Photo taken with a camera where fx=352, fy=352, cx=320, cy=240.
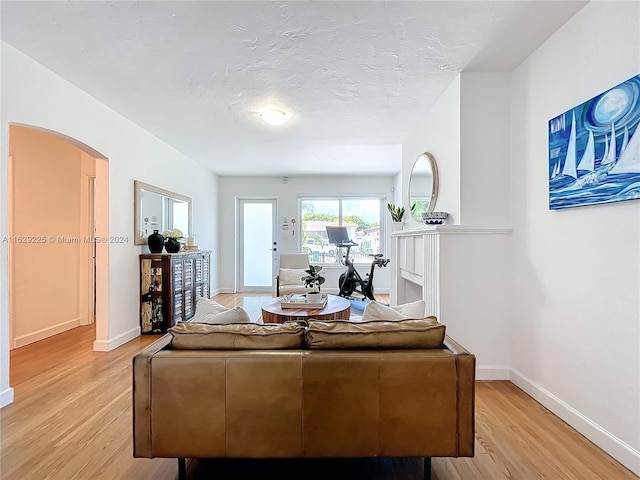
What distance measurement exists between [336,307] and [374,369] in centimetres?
200

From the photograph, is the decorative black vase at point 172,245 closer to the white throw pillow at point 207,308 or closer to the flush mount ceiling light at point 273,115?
the flush mount ceiling light at point 273,115

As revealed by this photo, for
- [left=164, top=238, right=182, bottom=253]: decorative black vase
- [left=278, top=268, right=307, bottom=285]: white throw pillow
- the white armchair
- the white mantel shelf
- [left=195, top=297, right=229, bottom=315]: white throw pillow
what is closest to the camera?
[left=195, top=297, right=229, bottom=315]: white throw pillow

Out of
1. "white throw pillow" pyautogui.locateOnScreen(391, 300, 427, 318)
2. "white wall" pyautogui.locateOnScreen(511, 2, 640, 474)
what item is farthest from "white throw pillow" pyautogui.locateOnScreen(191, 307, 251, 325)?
"white wall" pyautogui.locateOnScreen(511, 2, 640, 474)

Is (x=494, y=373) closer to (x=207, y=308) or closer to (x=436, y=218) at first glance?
(x=436, y=218)

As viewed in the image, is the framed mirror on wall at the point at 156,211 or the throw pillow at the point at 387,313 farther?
the framed mirror on wall at the point at 156,211

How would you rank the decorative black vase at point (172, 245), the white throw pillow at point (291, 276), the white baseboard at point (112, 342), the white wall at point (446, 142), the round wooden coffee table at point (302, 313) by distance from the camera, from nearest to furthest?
the white wall at point (446, 142)
the round wooden coffee table at point (302, 313)
the white baseboard at point (112, 342)
the decorative black vase at point (172, 245)
the white throw pillow at point (291, 276)

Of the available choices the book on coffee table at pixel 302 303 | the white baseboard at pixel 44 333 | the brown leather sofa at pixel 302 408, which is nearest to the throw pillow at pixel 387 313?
the brown leather sofa at pixel 302 408

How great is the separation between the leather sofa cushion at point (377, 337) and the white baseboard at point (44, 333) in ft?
12.6

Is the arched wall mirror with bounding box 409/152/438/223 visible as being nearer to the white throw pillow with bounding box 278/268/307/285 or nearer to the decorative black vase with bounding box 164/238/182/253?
the white throw pillow with bounding box 278/268/307/285

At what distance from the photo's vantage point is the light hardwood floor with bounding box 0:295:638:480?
176 cm

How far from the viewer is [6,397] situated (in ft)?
8.08

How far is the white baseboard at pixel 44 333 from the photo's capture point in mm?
3811

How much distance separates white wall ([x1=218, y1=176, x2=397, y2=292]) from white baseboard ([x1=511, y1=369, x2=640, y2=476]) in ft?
16.2

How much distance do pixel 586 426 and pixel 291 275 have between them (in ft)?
13.6
